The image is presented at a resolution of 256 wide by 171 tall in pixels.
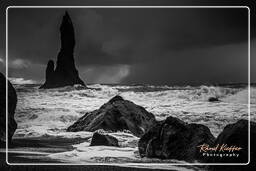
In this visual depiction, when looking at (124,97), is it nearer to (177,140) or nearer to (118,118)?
(118,118)

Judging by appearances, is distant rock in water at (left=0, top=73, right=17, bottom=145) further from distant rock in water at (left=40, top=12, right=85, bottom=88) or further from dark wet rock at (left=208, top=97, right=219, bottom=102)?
dark wet rock at (left=208, top=97, right=219, bottom=102)

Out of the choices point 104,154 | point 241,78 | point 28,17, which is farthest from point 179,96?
point 28,17

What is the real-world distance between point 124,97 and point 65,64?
1.02 metres

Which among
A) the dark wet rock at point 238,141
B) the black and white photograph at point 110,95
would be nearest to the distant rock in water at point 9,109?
the black and white photograph at point 110,95

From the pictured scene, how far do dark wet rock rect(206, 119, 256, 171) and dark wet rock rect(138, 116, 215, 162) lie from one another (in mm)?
214

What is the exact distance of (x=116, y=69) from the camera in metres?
6.39

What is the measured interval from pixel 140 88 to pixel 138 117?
0.44 metres

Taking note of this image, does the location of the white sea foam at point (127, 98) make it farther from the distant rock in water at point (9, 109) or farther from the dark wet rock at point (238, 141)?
the dark wet rock at point (238, 141)

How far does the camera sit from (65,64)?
20.4 feet

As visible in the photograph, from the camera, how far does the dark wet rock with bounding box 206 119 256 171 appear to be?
5.63m

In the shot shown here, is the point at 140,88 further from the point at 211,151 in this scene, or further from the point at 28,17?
the point at 28,17

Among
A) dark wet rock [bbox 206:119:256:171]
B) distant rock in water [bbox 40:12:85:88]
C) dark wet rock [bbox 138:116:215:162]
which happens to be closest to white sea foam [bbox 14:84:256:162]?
distant rock in water [bbox 40:12:85:88]

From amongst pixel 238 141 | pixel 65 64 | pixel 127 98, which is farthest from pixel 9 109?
pixel 238 141

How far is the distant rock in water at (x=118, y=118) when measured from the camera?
6383mm
